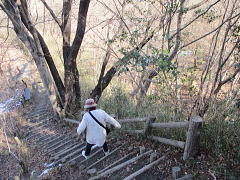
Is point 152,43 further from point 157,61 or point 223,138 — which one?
point 223,138

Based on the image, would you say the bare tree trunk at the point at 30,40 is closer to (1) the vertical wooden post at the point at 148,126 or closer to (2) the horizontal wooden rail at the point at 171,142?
(1) the vertical wooden post at the point at 148,126

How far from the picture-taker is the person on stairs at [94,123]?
4112 millimetres

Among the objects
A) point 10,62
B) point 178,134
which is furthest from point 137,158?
point 10,62

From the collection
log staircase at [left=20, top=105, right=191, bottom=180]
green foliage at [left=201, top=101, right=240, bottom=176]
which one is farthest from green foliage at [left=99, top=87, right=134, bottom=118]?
green foliage at [left=201, top=101, right=240, bottom=176]

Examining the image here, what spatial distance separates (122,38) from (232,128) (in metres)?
3.32

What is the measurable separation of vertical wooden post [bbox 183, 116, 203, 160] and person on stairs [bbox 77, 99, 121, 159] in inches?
59.7

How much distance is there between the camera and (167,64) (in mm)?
3535

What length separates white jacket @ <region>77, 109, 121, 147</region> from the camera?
412 cm

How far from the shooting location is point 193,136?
10.1ft

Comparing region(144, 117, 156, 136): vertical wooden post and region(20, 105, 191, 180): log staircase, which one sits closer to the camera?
region(20, 105, 191, 180): log staircase

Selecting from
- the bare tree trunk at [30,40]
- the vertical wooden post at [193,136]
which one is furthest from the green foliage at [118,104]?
the vertical wooden post at [193,136]

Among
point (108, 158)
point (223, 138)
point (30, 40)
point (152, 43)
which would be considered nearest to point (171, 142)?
point (223, 138)

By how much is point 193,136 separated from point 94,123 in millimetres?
1948

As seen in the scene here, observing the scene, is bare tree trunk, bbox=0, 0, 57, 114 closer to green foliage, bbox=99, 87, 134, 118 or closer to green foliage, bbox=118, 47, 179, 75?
green foliage, bbox=99, 87, 134, 118
